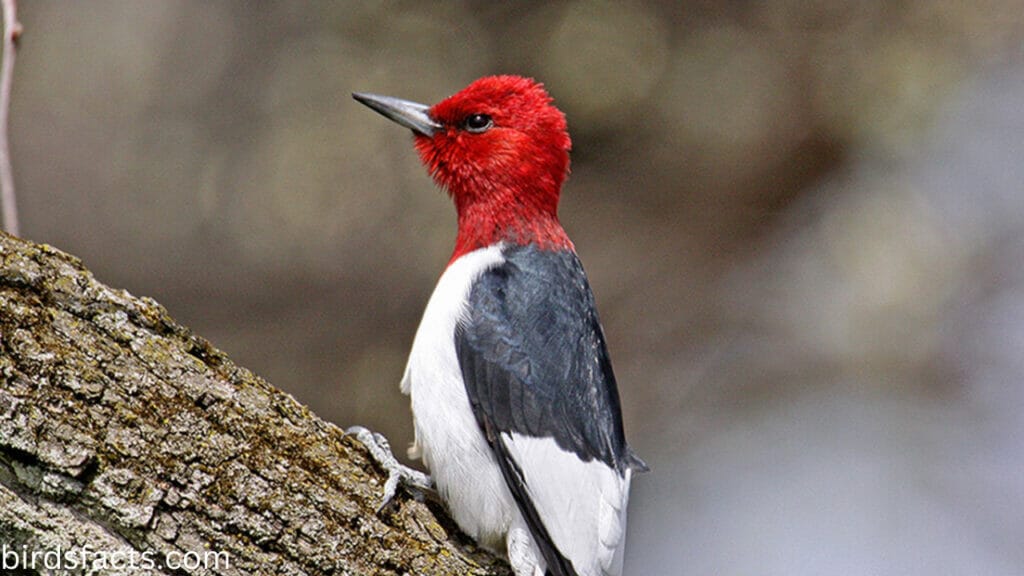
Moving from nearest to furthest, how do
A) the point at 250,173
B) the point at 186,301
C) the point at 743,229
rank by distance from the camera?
the point at 186,301, the point at 250,173, the point at 743,229

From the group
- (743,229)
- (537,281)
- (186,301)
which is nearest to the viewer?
(537,281)

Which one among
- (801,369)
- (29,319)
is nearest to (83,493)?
(29,319)

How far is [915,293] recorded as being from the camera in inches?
261

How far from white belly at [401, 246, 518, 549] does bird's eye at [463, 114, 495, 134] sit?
2.77 ft

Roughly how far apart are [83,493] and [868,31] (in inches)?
205

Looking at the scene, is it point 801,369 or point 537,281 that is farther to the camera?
point 801,369

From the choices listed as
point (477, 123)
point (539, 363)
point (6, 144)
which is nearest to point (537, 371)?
point (539, 363)

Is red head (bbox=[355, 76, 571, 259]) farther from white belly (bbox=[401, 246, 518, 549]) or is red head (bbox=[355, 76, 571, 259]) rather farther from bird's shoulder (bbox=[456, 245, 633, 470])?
white belly (bbox=[401, 246, 518, 549])

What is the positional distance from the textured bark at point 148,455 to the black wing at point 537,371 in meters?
0.56

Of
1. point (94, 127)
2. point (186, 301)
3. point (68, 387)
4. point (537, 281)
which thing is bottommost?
point (68, 387)

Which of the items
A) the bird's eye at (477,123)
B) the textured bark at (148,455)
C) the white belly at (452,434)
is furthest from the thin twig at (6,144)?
the bird's eye at (477,123)

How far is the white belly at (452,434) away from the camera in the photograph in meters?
3.04

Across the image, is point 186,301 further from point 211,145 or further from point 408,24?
point 408,24

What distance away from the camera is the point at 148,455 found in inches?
94.0
